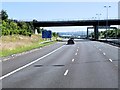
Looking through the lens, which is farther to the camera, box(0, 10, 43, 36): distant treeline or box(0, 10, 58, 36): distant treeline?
box(0, 10, 43, 36): distant treeline

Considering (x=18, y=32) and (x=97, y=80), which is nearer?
(x=97, y=80)

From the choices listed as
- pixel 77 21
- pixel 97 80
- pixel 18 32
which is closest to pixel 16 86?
pixel 97 80

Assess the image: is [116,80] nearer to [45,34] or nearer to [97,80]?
[97,80]

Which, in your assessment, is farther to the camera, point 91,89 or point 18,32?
point 18,32

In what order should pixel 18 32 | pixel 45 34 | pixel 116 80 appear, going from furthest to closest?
pixel 18 32 < pixel 45 34 < pixel 116 80

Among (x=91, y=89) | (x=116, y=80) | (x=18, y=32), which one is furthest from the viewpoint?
(x=18, y=32)

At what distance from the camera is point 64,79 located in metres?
15.1

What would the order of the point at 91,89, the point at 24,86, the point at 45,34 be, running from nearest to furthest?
the point at 91,89
the point at 24,86
the point at 45,34

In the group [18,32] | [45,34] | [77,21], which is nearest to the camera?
[45,34]

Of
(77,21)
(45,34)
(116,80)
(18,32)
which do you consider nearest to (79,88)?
(116,80)

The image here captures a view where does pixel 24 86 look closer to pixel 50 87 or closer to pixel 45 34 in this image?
pixel 50 87

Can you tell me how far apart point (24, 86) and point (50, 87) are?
1073 millimetres

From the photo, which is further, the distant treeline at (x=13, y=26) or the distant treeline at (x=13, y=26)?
the distant treeline at (x=13, y=26)

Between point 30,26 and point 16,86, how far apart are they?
98573 mm
